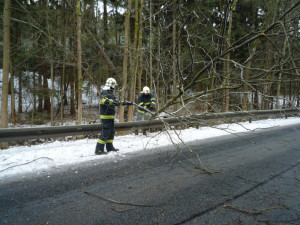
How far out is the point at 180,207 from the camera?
8.36ft

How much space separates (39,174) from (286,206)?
13.2 ft

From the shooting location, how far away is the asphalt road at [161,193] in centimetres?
235

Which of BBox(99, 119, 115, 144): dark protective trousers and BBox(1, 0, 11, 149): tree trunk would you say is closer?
BBox(99, 119, 115, 144): dark protective trousers

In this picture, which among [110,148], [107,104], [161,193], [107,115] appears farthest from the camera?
[110,148]

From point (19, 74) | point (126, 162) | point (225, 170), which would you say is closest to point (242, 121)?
point (225, 170)

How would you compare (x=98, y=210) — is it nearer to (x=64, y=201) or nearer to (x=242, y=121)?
(x=64, y=201)

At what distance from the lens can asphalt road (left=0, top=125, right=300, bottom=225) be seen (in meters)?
2.35

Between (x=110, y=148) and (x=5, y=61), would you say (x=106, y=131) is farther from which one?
(x=5, y=61)

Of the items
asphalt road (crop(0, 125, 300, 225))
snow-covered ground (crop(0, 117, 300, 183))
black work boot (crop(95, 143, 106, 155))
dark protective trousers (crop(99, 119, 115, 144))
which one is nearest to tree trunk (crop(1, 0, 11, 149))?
snow-covered ground (crop(0, 117, 300, 183))

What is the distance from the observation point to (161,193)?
9.57ft

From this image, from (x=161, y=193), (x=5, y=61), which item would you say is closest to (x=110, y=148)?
(x=161, y=193)

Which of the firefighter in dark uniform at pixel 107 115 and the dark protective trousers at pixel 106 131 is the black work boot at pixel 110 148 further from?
the dark protective trousers at pixel 106 131

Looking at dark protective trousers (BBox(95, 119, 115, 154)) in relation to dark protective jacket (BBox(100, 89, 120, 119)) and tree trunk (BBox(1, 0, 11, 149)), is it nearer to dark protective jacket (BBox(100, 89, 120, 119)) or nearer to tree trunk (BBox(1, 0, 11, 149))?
dark protective jacket (BBox(100, 89, 120, 119))

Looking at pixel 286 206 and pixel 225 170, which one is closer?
pixel 286 206
